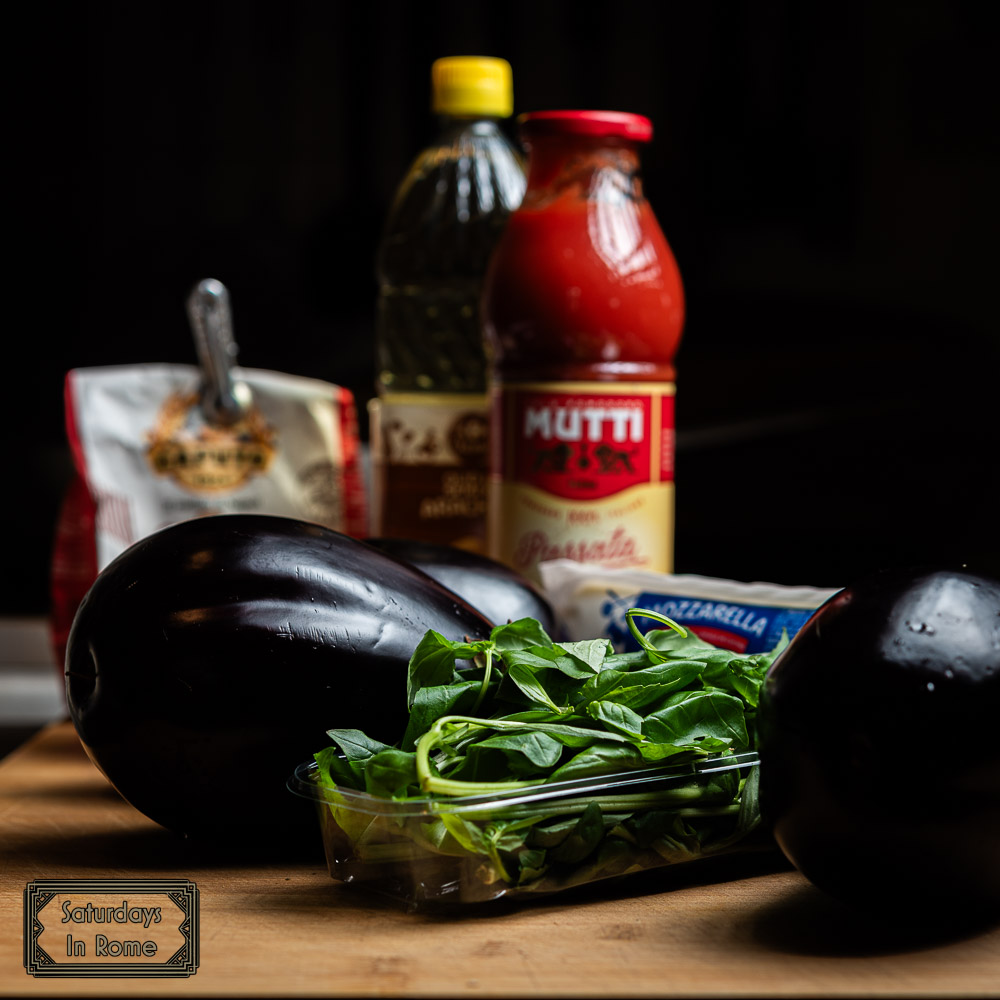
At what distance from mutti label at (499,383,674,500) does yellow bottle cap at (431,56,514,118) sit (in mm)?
315

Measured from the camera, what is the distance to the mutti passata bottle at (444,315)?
3.56 ft

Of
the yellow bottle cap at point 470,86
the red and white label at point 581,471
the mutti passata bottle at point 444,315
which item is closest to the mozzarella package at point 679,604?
the red and white label at point 581,471

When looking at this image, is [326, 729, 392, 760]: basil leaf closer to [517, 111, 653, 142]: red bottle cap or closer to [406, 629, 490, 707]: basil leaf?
[406, 629, 490, 707]: basil leaf

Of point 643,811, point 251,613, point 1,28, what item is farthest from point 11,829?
point 1,28

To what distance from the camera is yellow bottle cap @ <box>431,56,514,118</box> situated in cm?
111

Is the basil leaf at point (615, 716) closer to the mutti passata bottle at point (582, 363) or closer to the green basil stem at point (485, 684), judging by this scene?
the green basil stem at point (485, 684)

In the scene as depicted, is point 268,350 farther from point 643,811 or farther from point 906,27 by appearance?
point 643,811

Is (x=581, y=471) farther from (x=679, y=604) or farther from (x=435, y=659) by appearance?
(x=435, y=659)

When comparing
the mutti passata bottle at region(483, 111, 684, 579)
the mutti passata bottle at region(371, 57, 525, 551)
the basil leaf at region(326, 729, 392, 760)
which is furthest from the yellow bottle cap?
the basil leaf at region(326, 729, 392, 760)

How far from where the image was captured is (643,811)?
0.58 m

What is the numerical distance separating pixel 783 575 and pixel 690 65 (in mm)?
614

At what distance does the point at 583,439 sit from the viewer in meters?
0.96

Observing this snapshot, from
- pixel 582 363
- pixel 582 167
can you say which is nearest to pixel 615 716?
pixel 582 363

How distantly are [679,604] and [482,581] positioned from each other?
0.16m
